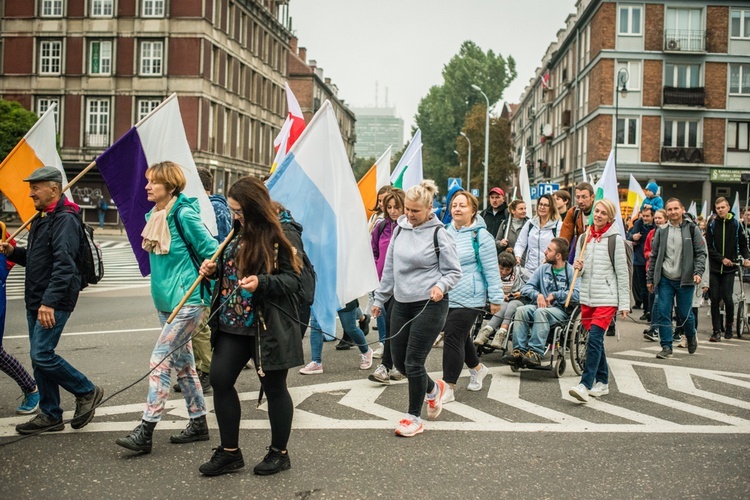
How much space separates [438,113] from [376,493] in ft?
251

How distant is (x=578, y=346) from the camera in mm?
8625

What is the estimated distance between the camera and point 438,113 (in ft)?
261

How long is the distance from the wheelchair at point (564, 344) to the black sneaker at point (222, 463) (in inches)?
162

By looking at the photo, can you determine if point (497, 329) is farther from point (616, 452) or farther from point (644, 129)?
point (644, 129)

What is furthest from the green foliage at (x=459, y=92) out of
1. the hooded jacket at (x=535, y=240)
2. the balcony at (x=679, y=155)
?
the hooded jacket at (x=535, y=240)

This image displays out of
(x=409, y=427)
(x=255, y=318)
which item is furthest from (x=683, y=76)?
(x=255, y=318)

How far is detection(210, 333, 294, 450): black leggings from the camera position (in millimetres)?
4855

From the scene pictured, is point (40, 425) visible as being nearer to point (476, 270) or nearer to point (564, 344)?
point (476, 270)

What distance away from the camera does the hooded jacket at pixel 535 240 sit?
32.0 ft

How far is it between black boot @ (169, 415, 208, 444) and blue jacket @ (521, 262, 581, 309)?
4.19 metres

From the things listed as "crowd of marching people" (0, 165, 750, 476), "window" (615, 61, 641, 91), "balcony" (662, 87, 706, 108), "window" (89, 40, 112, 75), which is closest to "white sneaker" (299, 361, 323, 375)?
"crowd of marching people" (0, 165, 750, 476)

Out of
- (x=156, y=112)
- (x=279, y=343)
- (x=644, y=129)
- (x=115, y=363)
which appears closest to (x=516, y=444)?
(x=279, y=343)

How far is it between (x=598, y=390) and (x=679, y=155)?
41.0 m

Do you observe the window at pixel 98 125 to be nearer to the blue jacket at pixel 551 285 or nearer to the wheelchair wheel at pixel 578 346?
the blue jacket at pixel 551 285
